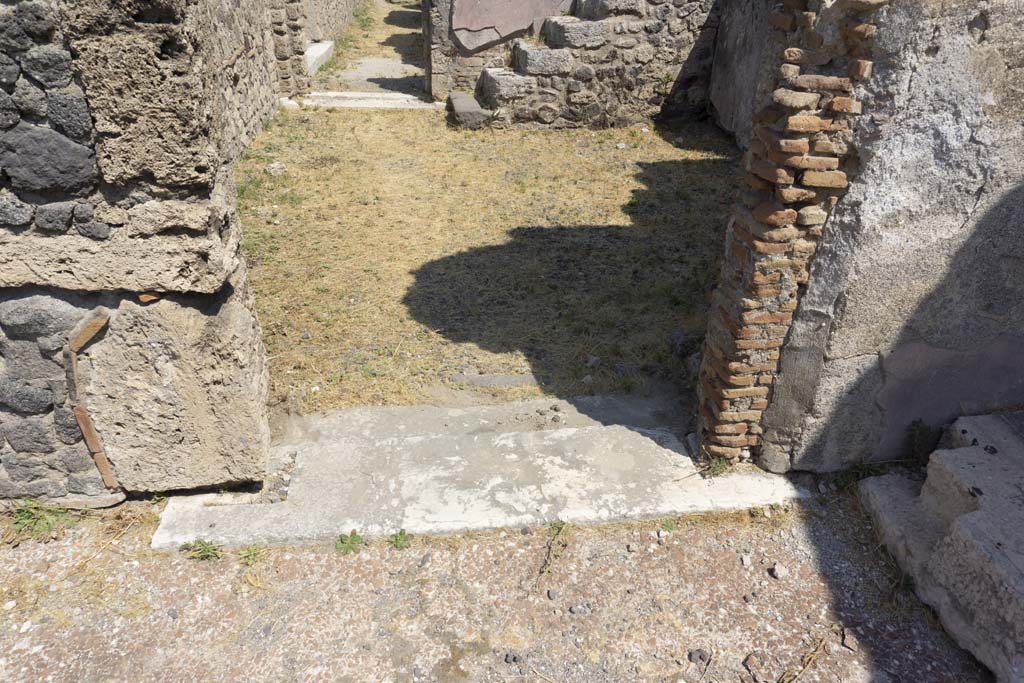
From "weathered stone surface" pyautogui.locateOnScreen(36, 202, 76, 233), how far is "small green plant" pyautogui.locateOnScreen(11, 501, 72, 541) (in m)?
1.28

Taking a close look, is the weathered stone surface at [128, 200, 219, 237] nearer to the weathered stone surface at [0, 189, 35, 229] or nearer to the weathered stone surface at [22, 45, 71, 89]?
the weathered stone surface at [0, 189, 35, 229]

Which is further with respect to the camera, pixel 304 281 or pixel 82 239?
pixel 304 281

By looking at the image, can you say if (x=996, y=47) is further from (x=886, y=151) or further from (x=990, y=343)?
(x=990, y=343)

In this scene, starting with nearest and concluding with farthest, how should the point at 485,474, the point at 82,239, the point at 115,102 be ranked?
the point at 115,102 < the point at 82,239 < the point at 485,474

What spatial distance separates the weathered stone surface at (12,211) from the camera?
7.91 ft

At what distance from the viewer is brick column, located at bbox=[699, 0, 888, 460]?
2562 mm

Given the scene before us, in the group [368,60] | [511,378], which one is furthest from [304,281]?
[368,60]

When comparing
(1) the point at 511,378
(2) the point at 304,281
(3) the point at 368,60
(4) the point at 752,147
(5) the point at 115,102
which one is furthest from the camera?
(3) the point at 368,60

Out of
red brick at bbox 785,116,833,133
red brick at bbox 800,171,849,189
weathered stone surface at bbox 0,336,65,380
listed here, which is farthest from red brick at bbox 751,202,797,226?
weathered stone surface at bbox 0,336,65,380

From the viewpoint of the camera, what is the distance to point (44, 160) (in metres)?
2.35

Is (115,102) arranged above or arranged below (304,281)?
above

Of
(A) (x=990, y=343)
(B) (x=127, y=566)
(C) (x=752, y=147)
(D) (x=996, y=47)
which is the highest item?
(D) (x=996, y=47)

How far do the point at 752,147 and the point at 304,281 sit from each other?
11.1 feet

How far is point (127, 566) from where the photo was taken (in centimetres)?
283
